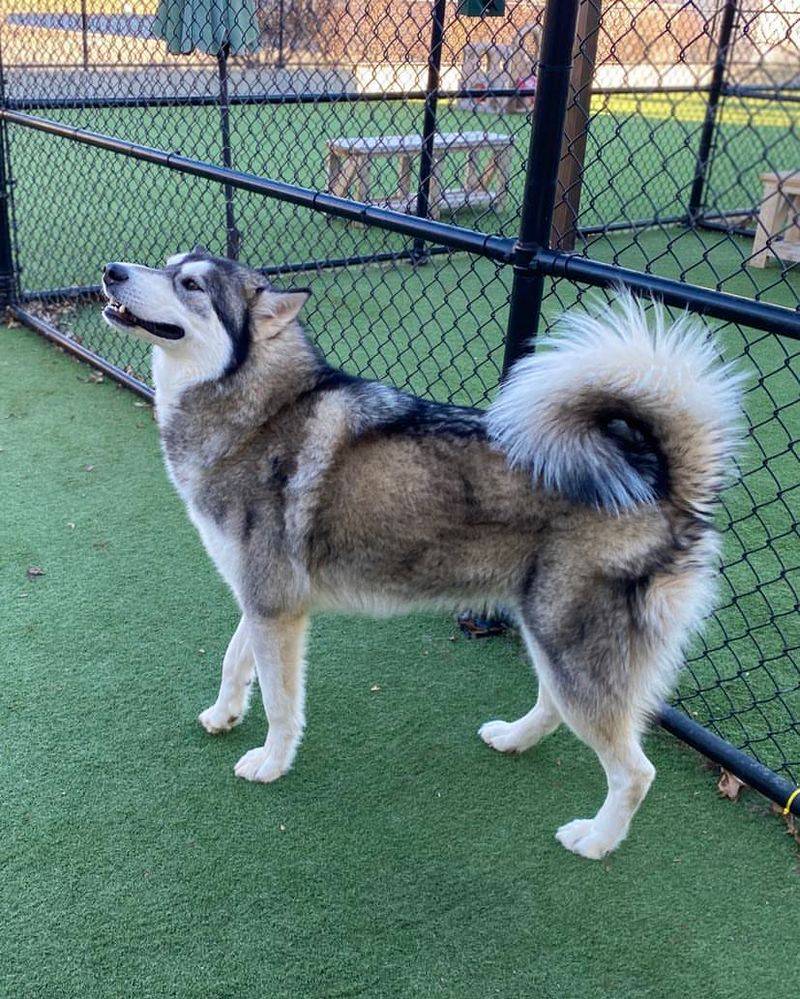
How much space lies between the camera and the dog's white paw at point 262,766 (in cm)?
249

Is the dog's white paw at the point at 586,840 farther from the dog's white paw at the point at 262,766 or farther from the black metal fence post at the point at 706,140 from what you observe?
the black metal fence post at the point at 706,140

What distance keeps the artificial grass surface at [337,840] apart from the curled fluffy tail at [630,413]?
37.5 inches

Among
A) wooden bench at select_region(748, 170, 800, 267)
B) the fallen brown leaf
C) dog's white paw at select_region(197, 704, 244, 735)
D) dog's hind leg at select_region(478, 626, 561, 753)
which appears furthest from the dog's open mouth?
wooden bench at select_region(748, 170, 800, 267)

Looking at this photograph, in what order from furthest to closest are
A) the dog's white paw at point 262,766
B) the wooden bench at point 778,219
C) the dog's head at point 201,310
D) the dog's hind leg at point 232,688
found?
the wooden bench at point 778,219 < the dog's hind leg at point 232,688 < the dog's white paw at point 262,766 < the dog's head at point 201,310

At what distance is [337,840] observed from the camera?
91.4 inches

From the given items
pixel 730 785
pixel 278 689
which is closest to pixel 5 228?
pixel 278 689

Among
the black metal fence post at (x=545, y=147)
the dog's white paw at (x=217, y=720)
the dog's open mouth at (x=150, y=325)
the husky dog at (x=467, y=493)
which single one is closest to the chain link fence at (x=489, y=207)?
the black metal fence post at (x=545, y=147)

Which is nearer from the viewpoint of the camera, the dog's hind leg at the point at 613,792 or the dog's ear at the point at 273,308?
the dog's hind leg at the point at 613,792

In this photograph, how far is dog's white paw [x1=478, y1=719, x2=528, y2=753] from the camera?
2.64 m

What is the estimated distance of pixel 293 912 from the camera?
2.10 m

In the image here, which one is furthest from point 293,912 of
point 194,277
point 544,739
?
point 194,277

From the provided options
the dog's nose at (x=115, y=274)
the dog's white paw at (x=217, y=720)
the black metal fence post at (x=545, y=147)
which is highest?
the black metal fence post at (x=545, y=147)

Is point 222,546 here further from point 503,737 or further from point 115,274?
point 503,737

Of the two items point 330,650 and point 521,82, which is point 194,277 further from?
point 521,82
